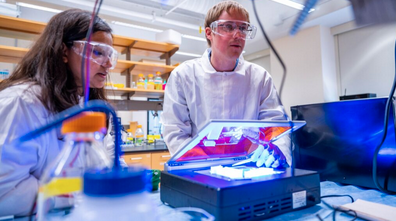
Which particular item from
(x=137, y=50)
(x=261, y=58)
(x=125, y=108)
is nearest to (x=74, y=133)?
(x=125, y=108)

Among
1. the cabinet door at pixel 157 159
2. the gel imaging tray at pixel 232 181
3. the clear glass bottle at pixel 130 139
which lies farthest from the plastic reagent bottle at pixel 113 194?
the clear glass bottle at pixel 130 139

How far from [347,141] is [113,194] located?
1.09m

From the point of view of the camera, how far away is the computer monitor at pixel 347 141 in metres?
0.99

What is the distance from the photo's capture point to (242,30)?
134cm

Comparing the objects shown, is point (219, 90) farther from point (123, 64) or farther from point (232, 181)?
point (123, 64)

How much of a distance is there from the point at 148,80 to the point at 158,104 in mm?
448

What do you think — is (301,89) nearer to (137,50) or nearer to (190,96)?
(137,50)

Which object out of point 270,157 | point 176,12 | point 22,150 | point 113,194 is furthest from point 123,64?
point 113,194

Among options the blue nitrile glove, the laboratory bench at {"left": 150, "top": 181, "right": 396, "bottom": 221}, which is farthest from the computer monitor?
the blue nitrile glove

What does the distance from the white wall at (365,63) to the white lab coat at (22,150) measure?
401cm

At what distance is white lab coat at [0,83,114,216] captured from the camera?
0.72 m

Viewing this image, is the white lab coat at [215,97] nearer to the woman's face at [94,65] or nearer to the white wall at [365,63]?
the woman's face at [94,65]

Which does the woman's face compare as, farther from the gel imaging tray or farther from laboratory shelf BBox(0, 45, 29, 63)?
laboratory shelf BBox(0, 45, 29, 63)

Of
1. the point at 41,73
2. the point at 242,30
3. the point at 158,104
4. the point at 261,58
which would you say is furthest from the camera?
the point at 261,58
